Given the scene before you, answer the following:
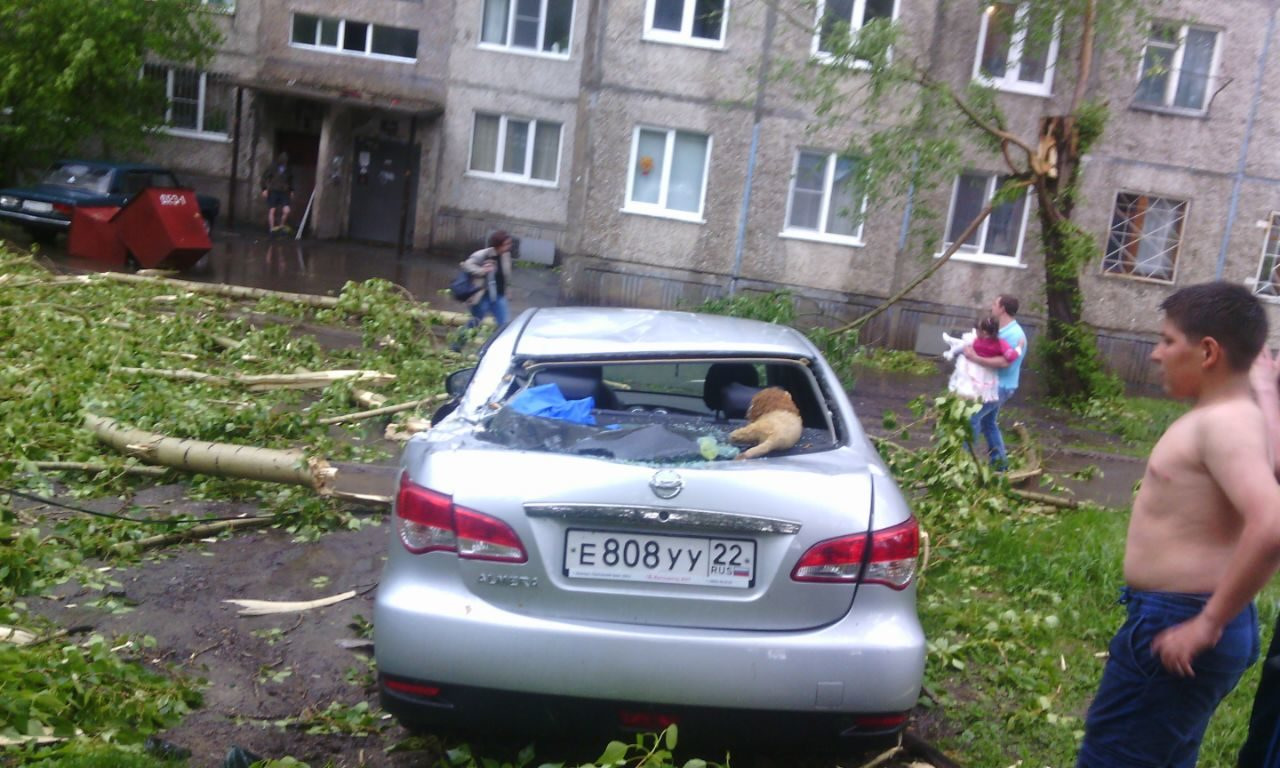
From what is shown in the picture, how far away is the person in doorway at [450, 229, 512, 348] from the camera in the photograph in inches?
519

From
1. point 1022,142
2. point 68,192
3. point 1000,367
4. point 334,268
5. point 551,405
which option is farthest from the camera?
point 334,268

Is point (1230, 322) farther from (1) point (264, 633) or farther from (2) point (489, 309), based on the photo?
(2) point (489, 309)

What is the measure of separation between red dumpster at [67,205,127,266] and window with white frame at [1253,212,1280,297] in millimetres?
19503

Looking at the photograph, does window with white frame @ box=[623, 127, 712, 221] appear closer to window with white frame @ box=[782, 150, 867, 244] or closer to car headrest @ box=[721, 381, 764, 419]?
window with white frame @ box=[782, 150, 867, 244]

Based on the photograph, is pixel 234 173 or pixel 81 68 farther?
pixel 234 173

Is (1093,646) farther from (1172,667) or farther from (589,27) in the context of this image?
(589,27)

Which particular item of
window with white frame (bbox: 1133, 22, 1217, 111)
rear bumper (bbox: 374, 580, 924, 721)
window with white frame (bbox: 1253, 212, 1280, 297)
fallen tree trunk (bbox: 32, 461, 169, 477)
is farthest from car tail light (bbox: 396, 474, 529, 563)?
window with white frame (bbox: 1253, 212, 1280, 297)

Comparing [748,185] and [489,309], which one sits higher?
[748,185]

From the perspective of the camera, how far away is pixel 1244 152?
2139 cm

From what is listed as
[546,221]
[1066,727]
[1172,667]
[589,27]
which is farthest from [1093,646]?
[546,221]

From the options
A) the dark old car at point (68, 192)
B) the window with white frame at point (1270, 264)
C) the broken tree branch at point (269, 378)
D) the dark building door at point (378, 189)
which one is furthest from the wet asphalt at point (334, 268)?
the window with white frame at point (1270, 264)

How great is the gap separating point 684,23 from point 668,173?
2677 millimetres

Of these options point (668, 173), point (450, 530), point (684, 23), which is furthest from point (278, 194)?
point (450, 530)

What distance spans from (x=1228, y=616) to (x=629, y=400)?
303cm
